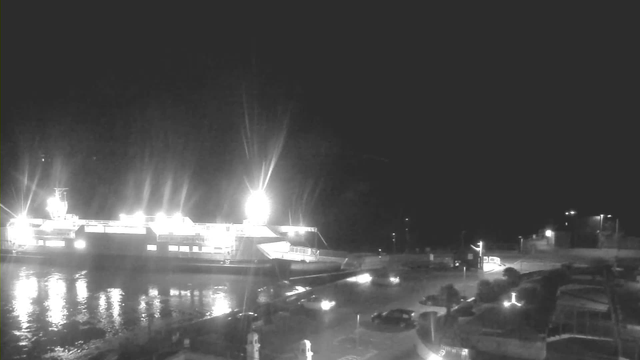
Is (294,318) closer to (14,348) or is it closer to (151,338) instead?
(151,338)

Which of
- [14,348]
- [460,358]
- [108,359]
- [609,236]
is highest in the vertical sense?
[609,236]

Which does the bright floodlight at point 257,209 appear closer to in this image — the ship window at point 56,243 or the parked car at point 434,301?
the ship window at point 56,243

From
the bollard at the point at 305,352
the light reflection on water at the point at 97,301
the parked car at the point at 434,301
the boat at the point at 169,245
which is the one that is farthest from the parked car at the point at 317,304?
the boat at the point at 169,245

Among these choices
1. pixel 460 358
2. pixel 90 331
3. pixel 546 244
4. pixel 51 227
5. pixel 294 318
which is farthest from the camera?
pixel 51 227

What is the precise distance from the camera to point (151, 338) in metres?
5.96

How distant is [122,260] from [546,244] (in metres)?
12.6

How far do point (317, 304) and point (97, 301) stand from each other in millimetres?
5969

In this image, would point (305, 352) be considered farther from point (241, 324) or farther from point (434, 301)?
point (434, 301)

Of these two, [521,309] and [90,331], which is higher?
[521,309]

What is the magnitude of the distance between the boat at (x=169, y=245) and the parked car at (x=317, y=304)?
461 cm

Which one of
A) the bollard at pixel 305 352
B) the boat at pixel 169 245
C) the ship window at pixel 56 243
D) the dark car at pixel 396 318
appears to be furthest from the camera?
the ship window at pixel 56 243

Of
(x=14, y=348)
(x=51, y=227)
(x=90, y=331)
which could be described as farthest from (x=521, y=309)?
(x=51, y=227)

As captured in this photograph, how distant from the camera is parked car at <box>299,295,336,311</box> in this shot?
22.5ft

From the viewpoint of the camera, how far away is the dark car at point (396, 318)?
589 cm
